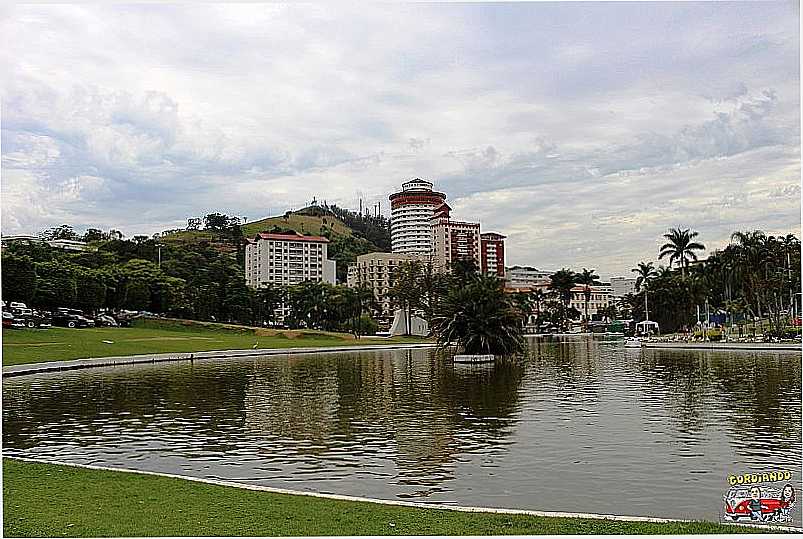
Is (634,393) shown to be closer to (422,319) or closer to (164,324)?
(164,324)

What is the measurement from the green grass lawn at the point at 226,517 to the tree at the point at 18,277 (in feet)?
127

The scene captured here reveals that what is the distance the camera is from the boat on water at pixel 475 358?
102ft

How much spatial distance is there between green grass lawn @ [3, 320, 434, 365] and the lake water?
312 inches

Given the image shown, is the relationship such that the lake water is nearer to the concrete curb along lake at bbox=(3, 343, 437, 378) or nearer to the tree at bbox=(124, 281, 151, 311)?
the concrete curb along lake at bbox=(3, 343, 437, 378)

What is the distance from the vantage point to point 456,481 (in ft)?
29.3

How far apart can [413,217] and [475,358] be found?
95469mm

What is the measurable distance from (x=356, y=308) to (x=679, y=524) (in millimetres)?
66391

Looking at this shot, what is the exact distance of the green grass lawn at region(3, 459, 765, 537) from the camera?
6.11m

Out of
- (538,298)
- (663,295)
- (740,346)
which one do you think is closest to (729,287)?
(663,295)

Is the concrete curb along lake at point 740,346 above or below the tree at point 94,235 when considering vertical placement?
below

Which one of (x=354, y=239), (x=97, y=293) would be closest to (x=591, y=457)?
(x=97, y=293)

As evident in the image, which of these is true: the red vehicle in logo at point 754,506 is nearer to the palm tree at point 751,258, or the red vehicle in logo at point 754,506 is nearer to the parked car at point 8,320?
the parked car at point 8,320

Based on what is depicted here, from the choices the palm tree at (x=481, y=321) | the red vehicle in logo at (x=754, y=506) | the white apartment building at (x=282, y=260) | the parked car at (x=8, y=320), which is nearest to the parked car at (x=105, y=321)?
the parked car at (x=8, y=320)

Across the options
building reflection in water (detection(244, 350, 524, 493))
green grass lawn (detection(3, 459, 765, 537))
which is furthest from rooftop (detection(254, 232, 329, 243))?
green grass lawn (detection(3, 459, 765, 537))
